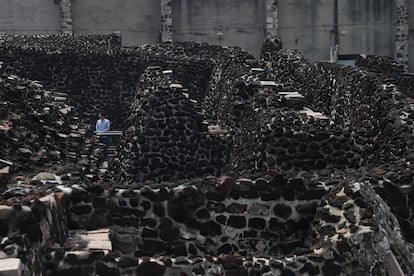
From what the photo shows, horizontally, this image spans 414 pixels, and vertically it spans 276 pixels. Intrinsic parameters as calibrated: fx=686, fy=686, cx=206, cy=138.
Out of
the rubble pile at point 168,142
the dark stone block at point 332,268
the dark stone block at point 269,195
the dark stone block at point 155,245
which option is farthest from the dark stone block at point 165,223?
the rubble pile at point 168,142

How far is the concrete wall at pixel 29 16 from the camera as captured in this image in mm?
30266

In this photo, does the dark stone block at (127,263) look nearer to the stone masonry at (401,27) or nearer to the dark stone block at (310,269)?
the dark stone block at (310,269)

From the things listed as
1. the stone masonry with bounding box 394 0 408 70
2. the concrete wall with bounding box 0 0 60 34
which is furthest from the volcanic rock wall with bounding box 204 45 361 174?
the stone masonry with bounding box 394 0 408 70

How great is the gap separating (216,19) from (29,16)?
8.52 meters

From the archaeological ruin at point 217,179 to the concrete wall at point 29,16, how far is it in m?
12.0

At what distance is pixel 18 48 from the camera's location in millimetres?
19250

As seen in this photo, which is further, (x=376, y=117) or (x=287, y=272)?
(x=376, y=117)

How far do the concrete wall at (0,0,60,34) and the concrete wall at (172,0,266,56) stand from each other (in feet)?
18.2

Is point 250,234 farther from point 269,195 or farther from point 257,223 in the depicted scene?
point 269,195

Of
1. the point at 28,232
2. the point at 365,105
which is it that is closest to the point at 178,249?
the point at 28,232

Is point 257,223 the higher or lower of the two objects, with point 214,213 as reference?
lower

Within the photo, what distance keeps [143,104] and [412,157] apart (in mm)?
5988

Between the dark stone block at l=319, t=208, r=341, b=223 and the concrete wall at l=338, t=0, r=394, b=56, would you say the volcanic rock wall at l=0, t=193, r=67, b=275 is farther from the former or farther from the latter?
the concrete wall at l=338, t=0, r=394, b=56

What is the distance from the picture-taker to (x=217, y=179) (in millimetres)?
6359
